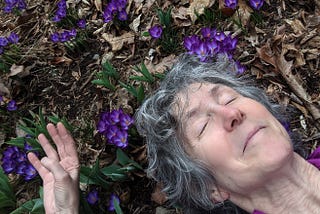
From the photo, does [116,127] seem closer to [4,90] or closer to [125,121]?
[125,121]

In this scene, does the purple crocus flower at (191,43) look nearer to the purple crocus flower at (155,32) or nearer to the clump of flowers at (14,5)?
the purple crocus flower at (155,32)

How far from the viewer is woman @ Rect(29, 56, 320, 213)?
1991 mm

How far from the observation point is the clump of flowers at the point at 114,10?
3.55 m

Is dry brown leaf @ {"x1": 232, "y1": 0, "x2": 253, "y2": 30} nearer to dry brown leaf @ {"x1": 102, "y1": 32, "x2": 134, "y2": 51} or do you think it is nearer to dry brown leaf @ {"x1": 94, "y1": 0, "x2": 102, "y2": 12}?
dry brown leaf @ {"x1": 102, "y1": 32, "x2": 134, "y2": 51}

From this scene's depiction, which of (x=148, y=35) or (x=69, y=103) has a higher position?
(x=148, y=35)

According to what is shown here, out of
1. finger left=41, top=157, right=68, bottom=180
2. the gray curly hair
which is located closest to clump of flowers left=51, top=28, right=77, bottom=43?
the gray curly hair

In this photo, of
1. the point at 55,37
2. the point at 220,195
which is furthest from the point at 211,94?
the point at 55,37

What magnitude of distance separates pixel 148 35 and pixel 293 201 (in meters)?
1.75

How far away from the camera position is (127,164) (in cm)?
279

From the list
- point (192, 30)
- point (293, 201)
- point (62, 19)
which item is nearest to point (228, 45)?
point (192, 30)

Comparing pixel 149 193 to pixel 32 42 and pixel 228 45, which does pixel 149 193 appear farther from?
pixel 32 42

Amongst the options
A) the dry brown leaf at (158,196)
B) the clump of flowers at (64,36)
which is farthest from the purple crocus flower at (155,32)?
the dry brown leaf at (158,196)

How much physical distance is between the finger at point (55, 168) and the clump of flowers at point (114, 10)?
4.84 ft

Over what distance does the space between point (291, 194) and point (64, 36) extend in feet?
7.09
